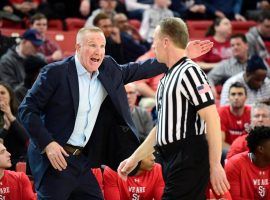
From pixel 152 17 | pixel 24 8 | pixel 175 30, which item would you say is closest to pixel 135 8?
pixel 152 17

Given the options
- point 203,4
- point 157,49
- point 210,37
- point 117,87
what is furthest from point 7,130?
point 203,4

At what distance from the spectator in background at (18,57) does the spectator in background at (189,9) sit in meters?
3.12

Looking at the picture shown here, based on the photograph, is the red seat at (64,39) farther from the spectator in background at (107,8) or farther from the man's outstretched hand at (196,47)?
the man's outstretched hand at (196,47)

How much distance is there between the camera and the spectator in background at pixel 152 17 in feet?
36.8

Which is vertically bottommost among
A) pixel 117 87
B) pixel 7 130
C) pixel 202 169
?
pixel 7 130

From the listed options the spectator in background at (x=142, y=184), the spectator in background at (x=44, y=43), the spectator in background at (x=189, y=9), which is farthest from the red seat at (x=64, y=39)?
the spectator in background at (x=142, y=184)

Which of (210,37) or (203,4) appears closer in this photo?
(210,37)

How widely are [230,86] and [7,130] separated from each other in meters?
2.58

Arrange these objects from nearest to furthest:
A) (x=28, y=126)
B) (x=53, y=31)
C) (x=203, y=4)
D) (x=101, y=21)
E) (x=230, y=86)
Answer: (x=28, y=126) → (x=230, y=86) → (x=101, y=21) → (x=53, y=31) → (x=203, y=4)

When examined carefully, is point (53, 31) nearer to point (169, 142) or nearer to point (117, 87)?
point (117, 87)

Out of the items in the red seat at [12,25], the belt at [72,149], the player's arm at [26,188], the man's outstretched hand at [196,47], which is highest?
the man's outstretched hand at [196,47]

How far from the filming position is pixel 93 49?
5129 mm

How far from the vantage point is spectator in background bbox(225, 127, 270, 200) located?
22.2ft

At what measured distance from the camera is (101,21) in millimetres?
9898
